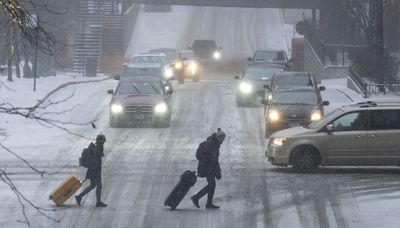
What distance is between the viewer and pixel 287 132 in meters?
24.3

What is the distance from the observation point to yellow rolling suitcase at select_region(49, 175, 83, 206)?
1956cm

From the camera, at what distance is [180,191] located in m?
19.2

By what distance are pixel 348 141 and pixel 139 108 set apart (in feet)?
33.9

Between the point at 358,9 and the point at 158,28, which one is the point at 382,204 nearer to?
the point at 358,9

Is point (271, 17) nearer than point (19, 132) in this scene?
No

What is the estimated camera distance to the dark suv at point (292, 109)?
94.9 ft

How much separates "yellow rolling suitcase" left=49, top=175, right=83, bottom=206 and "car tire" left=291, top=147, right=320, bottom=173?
19.7 feet

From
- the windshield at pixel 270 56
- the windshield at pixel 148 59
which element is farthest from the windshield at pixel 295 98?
the windshield at pixel 270 56

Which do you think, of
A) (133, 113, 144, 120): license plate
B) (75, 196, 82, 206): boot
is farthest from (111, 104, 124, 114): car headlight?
(75, 196, 82, 206): boot

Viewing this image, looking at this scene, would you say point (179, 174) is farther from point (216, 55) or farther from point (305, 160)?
point (216, 55)

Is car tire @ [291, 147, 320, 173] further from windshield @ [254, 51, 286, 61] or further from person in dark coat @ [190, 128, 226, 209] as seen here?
windshield @ [254, 51, 286, 61]

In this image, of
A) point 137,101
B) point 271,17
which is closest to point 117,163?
point 137,101

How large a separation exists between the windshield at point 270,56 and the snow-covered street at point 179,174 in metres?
3.43

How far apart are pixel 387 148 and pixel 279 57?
21564 mm
